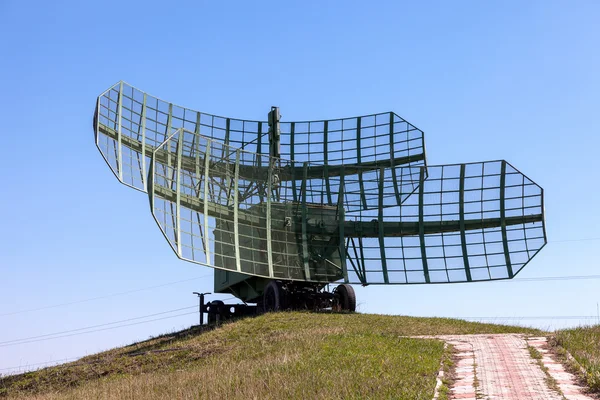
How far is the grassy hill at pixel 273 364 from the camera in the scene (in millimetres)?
16141

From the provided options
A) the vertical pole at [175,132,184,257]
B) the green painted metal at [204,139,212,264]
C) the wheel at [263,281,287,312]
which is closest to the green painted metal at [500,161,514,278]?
the wheel at [263,281,287,312]

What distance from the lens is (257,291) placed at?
38.2 meters

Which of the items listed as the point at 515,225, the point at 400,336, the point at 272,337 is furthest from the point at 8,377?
the point at 515,225

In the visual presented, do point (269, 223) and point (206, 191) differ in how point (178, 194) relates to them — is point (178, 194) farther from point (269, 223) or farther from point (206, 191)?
point (269, 223)

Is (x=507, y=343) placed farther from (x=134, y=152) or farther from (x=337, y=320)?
(x=134, y=152)

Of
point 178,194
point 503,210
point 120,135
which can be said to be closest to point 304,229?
point 178,194

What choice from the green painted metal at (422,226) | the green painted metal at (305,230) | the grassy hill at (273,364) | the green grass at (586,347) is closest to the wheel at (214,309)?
the grassy hill at (273,364)

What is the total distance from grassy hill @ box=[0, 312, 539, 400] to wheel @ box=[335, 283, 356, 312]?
323 cm

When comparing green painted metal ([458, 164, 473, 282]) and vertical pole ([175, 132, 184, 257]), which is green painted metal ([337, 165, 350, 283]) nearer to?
green painted metal ([458, 164, 473, 282])

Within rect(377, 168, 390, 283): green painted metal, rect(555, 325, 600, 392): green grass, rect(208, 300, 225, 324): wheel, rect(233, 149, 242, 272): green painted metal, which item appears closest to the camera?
rect(555, 325, 600, 392): green grass

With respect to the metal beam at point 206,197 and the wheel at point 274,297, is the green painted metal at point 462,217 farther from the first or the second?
the metal beam at point 206,197

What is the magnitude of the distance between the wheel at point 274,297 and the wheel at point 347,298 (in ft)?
10.0

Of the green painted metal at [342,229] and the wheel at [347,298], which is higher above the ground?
the green painted metal at [342,229]

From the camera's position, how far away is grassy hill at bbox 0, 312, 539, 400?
53.0 feet
